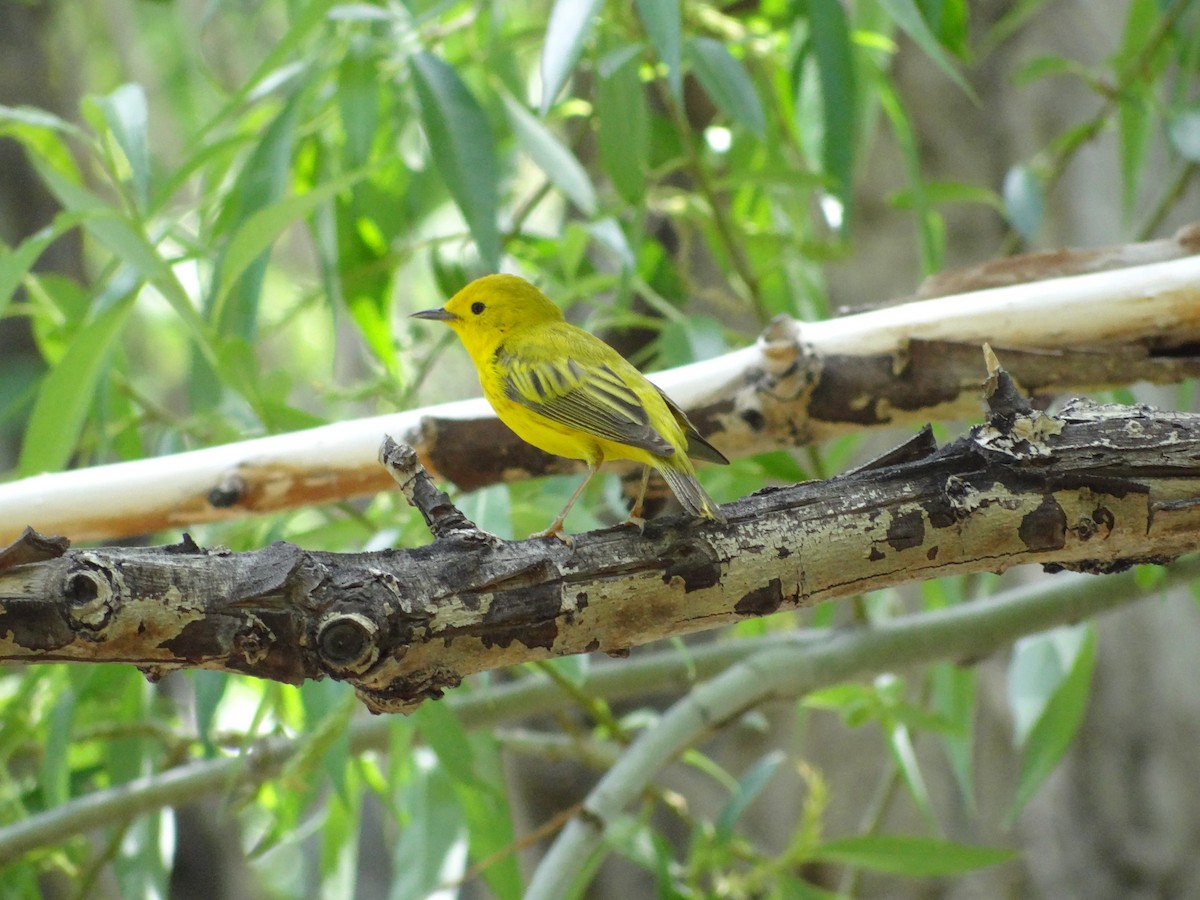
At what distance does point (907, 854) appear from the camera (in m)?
2.61

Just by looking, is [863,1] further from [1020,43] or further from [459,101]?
[1020,43]

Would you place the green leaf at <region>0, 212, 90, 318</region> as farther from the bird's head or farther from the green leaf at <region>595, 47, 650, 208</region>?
the green leaf at <region>595, 47, 650, 208</region>

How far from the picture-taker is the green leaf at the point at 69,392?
2.15m

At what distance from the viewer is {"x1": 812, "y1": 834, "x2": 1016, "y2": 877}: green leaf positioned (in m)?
2.57

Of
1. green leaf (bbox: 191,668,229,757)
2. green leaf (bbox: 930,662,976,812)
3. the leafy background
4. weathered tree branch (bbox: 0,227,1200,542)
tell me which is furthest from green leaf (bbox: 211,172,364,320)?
green leaf (bbox: 930,662,976,812)

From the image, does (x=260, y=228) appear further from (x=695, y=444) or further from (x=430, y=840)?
(x=430, y=840)

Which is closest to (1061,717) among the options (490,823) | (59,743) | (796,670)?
(796,670)

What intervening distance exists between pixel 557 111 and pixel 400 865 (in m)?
1.92

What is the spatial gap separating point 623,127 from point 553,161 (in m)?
0.18

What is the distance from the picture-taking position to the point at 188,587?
117 cm

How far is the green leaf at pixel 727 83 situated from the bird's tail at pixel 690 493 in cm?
93

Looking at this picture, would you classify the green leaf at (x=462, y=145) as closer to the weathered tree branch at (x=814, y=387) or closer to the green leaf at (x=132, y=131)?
the weathered tree branch at (x=814, y=387)

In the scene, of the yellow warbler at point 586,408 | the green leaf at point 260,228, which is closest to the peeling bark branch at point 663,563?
the yellow warbler at point 586,408

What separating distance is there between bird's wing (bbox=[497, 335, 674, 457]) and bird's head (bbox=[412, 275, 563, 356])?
27cm
